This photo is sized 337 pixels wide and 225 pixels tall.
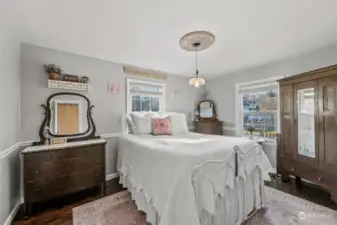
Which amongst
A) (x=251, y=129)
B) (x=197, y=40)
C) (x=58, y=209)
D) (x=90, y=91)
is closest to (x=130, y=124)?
(x=90, y=91)

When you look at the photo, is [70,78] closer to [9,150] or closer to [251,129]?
[9,150]

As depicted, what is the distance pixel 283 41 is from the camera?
8.55ft

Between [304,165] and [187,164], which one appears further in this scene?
[304,165]

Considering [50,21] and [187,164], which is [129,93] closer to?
[50,21]

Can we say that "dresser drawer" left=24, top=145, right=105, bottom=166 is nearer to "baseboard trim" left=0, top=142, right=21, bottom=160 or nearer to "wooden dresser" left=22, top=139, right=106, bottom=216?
"wooden dresser" left=22, top=139, right=106, bottom=216

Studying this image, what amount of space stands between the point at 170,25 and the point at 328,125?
252 centimetres

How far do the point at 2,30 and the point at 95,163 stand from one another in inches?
76.1

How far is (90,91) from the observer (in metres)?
3.17

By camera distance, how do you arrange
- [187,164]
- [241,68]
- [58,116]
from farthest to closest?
1. [241,68]
2. [58,116]
3. [187,164]

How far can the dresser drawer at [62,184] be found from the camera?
2184mm

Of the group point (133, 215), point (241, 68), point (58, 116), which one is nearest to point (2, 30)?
point (58, 116)

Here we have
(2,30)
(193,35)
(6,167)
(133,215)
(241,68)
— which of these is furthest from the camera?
(241,68)

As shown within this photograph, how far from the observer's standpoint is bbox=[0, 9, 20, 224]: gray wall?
1.83 m

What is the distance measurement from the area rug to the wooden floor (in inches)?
5.1
